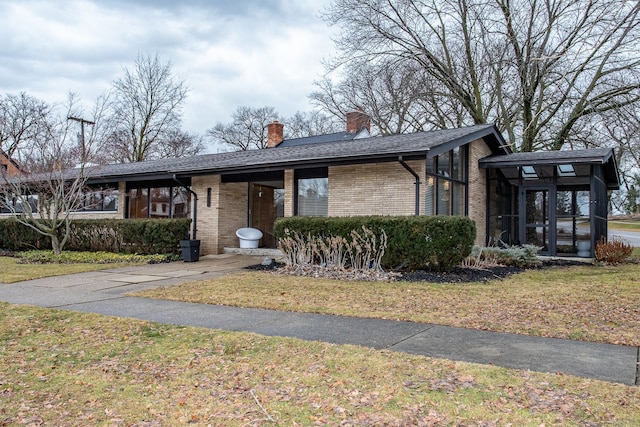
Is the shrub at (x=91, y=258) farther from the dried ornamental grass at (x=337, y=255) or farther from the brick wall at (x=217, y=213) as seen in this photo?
the dried ornamental grass at (x=337, y=255)

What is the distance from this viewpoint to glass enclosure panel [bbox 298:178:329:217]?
537 inches

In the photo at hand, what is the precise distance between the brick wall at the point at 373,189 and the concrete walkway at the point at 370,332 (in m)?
5.93

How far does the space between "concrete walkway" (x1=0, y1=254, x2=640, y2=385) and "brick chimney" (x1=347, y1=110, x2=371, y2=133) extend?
20.5 meters

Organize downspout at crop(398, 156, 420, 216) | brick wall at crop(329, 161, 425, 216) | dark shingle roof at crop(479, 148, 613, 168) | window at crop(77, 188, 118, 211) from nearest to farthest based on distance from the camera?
downspout at crop(398, 156, 420, 216), brick wall at crop(329, 161, 425, 216), dark shingle roof at crop(479, 148, 613, 168), window at crop(77, 188, 118, 211)

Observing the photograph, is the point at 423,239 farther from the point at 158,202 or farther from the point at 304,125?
the point at 304,125

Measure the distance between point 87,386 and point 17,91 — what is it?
37.8 m

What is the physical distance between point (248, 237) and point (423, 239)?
6.82 m

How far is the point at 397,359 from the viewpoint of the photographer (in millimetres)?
4164

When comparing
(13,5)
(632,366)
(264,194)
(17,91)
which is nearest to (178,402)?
(632,366)

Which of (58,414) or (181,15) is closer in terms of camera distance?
(58,414)

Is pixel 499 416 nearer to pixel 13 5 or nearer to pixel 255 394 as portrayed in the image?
pixel 255 394

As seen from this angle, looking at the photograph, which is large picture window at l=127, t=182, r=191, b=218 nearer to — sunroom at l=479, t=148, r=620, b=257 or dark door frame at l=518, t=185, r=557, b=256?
sunroom at l=479, t=148, r=620, b=257

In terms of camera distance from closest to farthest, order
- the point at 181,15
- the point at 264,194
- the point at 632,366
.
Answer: the point at 632,366, the point at 181,15, the point at 264,194

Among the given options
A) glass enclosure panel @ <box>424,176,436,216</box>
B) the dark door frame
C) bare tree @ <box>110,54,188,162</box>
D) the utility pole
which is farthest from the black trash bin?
bare tree @ <box>110,54,188,162</box>
